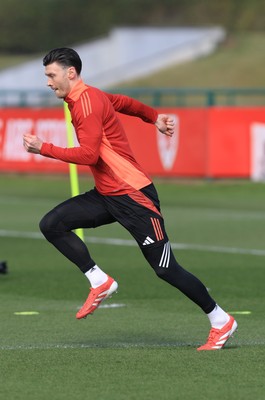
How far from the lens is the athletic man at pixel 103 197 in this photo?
339 inches

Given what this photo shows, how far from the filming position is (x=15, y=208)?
24.2m

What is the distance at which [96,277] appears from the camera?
9070 millimetres

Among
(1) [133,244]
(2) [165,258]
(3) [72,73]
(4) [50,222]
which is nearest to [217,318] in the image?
(2) [165,258]

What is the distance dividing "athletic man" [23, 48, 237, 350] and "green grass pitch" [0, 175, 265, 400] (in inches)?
17.4

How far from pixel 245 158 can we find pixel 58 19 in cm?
4443

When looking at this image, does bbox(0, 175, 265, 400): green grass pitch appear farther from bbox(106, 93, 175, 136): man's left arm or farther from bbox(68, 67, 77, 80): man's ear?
bbox(68, 67, 77, 80): man's ear

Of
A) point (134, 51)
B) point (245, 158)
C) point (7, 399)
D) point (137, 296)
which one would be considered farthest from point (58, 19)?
point (7, 399)

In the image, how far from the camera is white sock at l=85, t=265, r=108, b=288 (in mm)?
9047

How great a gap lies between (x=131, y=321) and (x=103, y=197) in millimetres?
2060

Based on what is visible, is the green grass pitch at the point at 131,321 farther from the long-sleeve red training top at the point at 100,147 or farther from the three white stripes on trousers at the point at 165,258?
the long-sleeve red training top at the point at 100,147

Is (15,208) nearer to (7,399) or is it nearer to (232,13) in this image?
(7,399)

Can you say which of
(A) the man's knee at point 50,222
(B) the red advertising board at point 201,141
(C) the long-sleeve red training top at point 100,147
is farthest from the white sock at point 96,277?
(B) the red advertising board at point 201,141

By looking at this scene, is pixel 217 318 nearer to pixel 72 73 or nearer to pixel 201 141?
pixel 72 73

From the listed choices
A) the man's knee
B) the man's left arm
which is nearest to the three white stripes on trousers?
the man's knee
